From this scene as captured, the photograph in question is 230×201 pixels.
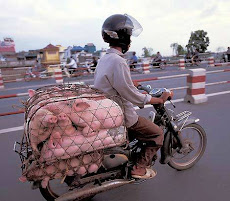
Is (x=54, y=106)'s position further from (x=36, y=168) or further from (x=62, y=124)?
(x=36, y=168)

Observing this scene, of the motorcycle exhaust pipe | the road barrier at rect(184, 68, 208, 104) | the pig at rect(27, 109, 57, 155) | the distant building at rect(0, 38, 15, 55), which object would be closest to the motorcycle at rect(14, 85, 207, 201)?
the motorcycle exhaust pipe

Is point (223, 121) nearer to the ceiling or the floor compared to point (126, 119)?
nearer to the floor

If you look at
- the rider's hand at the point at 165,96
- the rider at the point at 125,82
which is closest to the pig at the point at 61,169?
the rider at the point at 125,82

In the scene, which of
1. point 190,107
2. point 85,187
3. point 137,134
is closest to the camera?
point 85,187

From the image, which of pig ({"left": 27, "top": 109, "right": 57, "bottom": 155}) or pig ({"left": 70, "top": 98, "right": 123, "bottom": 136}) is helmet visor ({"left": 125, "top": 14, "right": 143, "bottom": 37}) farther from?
pig ({"left": 27, "top": 109, "right": 57, "bottom": 155})

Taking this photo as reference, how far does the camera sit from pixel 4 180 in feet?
9.62

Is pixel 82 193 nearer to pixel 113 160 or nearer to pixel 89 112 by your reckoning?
pixel 113 160

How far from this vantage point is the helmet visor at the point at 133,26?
2131 millimetres

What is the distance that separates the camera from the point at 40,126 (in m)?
1.70

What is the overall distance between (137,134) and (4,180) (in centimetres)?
189

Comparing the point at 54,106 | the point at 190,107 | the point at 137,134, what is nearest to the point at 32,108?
the point at 54,106

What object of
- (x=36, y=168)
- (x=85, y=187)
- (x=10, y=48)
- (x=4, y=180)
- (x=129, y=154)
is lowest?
(x=4, y=180)

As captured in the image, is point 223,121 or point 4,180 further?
point 223,121

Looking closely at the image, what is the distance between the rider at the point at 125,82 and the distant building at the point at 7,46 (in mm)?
50504
